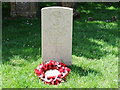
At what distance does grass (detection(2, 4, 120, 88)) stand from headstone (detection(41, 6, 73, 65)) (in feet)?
1.47

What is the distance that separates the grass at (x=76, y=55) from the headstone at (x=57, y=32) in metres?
0.45

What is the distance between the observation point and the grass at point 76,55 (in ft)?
18.7

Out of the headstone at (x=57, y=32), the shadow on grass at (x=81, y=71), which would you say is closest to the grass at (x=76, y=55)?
the shadow on grass at (x=81, y=71)

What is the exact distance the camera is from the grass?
5.70 metres

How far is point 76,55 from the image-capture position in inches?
291

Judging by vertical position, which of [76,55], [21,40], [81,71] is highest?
[21,40]

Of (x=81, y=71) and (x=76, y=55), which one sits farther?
(x=76, y=55)

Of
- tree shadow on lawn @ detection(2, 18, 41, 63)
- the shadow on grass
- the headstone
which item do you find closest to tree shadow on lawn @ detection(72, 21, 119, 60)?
the shadow on grass

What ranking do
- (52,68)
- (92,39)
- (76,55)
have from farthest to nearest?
(92,39) < (76,55) < (52,68)

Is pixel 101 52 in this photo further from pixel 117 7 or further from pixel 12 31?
pixel 117 7

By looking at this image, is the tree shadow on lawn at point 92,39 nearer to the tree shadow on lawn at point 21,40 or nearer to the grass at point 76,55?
the grass at point 76,55

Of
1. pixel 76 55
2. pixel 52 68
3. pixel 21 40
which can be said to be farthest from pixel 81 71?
pixel 21 40

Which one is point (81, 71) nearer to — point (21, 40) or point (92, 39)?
point (92, 39)

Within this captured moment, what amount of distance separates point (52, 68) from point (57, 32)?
86 centimetres
